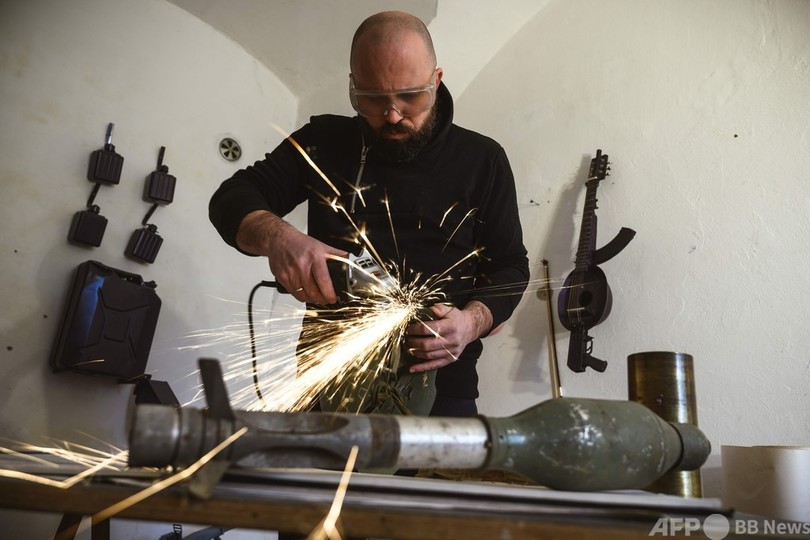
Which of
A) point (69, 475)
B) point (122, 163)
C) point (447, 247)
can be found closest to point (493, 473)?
point (447, 247)

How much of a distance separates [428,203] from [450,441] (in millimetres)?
1294

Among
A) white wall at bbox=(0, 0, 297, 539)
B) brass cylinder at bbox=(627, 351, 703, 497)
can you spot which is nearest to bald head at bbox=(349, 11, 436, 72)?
brass cylinder at bbox=(627, 351, 703, 497)

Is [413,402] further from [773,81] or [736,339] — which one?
[773,81]

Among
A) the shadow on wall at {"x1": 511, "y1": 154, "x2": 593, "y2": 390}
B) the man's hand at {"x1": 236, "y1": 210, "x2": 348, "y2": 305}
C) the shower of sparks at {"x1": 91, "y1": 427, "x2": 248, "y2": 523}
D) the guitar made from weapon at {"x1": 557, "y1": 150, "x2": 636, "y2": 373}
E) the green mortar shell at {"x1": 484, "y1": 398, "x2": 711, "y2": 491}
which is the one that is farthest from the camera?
the shadow on wall at {"x1": 511, "y1": 154, "x2": 593, "y2": 390}

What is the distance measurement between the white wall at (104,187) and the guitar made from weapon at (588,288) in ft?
6.32

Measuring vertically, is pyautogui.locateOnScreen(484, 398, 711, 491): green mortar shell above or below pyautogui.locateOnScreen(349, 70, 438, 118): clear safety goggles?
below

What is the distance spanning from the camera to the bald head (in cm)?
184

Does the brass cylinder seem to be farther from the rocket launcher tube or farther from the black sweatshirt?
the black sweatshirt

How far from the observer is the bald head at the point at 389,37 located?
184 cm

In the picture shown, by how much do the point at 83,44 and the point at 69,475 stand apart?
110 inches

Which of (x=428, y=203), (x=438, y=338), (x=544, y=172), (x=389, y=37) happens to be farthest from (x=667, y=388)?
(x=544, y=172)

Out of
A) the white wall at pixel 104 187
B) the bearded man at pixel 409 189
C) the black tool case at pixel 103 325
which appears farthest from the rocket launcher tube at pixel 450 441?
the white wall at pixel 104 187

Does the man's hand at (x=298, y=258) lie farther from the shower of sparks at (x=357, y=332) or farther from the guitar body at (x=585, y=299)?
the guitar body at (x=585, y=299)

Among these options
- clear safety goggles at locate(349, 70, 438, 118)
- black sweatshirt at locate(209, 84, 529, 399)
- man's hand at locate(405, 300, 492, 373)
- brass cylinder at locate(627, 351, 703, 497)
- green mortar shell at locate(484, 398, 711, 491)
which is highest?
clear safety goggles at locate(349, 70, 438, 118)
